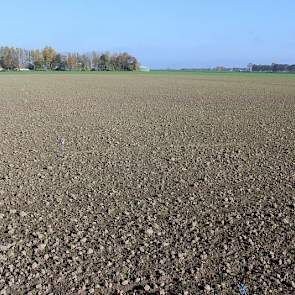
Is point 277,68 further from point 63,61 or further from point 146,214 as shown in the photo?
point 146,214

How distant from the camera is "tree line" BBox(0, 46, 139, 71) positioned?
14462 cm

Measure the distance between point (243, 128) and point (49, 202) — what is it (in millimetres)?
9565

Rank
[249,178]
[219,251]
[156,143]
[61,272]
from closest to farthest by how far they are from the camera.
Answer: [61,272], [219,251], [249,178], [156,143]

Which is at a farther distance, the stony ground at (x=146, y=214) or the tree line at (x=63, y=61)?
the tree line at (x=63, y=61)

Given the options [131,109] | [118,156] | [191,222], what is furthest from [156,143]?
[131,109]

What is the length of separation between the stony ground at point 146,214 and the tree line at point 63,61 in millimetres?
140066

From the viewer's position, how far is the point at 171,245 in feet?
17.0

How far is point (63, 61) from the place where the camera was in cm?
15038

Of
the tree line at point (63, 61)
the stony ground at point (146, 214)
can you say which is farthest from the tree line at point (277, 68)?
the stony ground at point (146, 214)

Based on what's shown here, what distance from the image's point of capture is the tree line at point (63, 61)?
474ft

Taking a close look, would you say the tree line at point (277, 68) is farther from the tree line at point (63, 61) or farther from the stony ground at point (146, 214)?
the stony ground at point (146, 214)

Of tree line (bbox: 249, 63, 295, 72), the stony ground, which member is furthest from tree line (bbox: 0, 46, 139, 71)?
the stony ground

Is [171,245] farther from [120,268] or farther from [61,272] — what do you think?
[61,272]

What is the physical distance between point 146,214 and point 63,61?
15043cm
